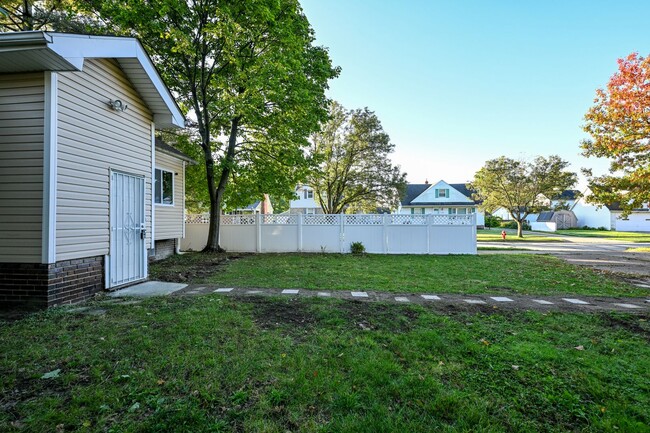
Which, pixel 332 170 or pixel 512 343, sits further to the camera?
pixel 332 170

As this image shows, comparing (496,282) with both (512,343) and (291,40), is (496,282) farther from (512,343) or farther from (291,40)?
(291,40)

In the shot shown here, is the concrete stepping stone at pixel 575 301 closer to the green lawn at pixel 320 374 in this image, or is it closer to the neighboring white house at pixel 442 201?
the green lawn at pixel 320 374

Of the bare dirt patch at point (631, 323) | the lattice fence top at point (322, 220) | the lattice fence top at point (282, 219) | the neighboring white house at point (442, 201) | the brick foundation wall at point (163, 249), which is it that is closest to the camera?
the bare dirt patch at point (631, 323)

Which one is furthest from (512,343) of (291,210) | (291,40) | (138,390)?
(291,210)

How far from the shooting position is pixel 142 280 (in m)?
6.74

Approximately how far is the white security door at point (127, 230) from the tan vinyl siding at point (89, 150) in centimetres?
19

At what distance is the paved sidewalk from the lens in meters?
5.06

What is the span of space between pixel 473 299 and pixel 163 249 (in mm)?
10467

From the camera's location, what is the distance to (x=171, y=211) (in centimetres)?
1132

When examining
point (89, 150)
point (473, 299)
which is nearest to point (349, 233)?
point (473, 299)

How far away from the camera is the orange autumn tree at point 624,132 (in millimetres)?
13297

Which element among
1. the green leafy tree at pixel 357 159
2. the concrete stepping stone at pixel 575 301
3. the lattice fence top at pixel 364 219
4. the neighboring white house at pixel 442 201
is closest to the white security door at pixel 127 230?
the lattice fence top at pixel 364 219

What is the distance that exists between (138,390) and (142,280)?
505cm

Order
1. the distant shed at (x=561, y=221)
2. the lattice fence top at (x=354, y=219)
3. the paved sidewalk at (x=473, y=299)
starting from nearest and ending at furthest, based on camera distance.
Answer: the paved sidewalk at (x=473, y=299), the lattice fence top at (x=354, y=219), the distant shed at (x=561, y=221)
